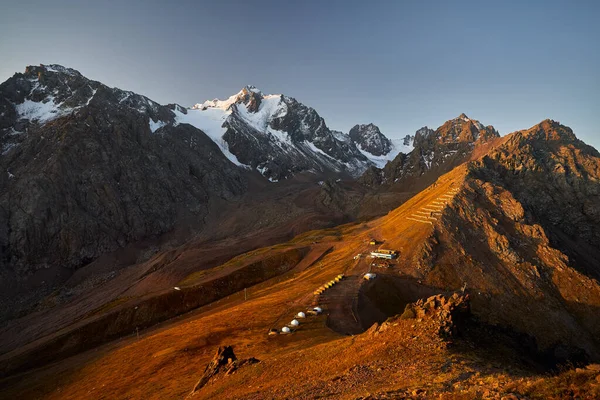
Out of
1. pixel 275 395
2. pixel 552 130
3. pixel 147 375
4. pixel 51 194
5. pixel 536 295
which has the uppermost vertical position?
pixel 51 194

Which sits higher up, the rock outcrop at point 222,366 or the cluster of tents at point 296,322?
the rock outcrop at point 222,366

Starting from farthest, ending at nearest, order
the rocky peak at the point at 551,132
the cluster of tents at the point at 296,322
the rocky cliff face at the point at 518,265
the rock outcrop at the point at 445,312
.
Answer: the rocky peak at the point at 551,132
the rocky cliff face at the point at 518,265
the cluster of tents at the point at 296,322
the rock outcrop at the point at 445,312

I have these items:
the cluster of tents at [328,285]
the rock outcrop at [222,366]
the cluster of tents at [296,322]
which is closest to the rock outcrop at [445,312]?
the rock outcrop at [222,366]

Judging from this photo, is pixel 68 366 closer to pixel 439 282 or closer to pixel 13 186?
pixel 439 282

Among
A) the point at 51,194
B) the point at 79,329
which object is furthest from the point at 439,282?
the point at 51,194

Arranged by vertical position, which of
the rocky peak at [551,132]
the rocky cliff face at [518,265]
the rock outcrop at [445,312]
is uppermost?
the rocky peak at [551,132]

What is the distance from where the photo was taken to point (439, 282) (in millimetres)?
76375

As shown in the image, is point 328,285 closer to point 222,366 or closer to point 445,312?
point 222,366

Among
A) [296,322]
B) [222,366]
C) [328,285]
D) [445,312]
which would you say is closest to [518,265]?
[328,285]

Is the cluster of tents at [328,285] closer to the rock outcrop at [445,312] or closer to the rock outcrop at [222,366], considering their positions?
the rock outcrop at [222,366]

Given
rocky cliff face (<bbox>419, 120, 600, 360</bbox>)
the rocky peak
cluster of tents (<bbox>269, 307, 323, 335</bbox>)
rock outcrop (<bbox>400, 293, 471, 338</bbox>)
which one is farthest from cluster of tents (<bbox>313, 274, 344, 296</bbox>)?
the rocky peak

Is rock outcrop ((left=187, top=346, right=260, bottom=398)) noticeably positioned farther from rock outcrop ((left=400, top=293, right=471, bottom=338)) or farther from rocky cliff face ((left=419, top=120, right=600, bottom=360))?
rocky cliff face ((left=419, top=120, right=600, bottom=360))

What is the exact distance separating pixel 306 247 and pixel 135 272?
82.2m

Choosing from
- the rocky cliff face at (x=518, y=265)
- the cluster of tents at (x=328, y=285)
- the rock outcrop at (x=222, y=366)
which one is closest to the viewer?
the rock outcrop at (x=222, y=366)
